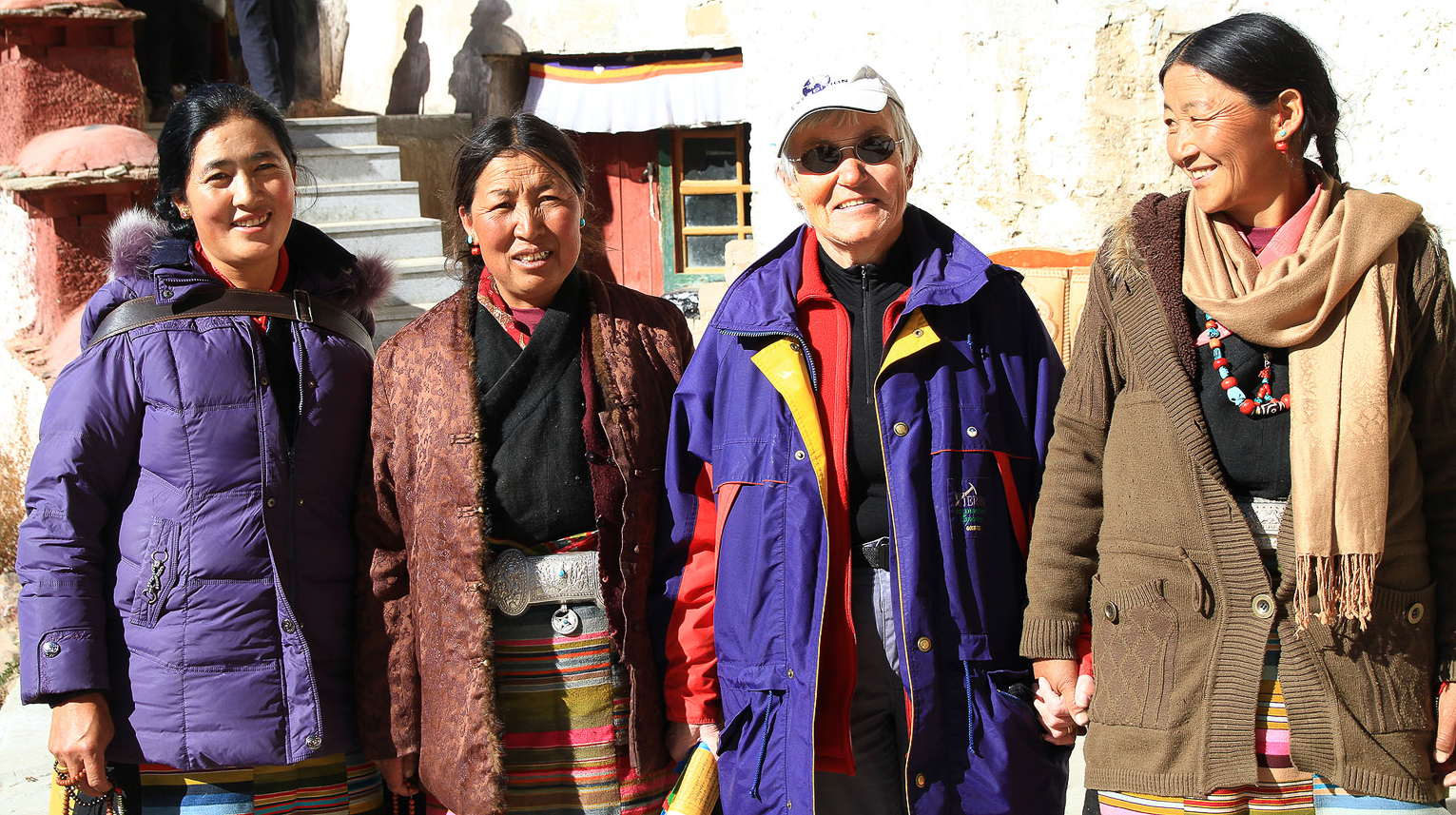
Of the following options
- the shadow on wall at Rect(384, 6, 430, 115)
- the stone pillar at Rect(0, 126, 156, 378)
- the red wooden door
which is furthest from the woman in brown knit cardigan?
the shadow on wall at Rect(384, 6, 430, 115)

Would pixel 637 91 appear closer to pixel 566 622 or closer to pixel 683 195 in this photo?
pixel 683 195

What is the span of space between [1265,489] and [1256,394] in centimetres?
15

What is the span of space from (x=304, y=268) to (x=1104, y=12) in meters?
3.04

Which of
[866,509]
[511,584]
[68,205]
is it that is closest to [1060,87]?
[866,509]

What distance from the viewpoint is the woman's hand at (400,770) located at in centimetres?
227

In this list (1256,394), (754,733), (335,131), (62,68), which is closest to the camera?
(1256,394)

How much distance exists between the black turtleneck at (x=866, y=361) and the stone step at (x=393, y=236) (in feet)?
15.8

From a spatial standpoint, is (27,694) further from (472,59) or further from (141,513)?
(472,59)

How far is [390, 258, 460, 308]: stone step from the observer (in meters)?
6.15

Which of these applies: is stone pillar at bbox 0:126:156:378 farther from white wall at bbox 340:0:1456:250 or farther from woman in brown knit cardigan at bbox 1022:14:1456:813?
woman in brown knit cardigan at bbox 1022:14:1456:813

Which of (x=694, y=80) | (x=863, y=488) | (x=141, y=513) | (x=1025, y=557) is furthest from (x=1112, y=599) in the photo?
(x=694, y=80)

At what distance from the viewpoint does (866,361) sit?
2.02 metres

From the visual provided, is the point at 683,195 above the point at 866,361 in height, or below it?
above

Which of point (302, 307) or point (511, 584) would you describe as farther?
point (302, 307)
